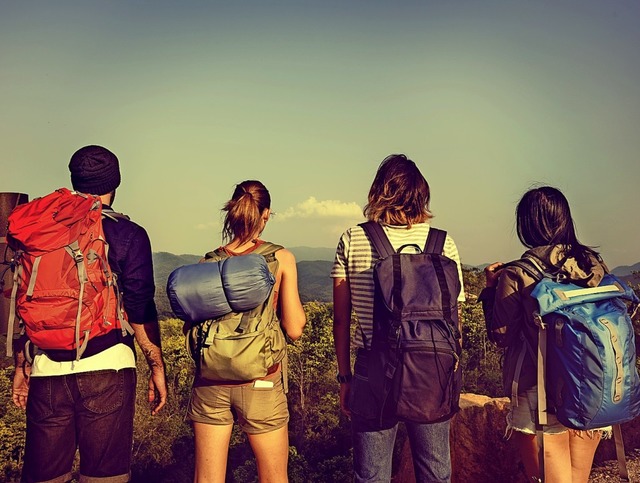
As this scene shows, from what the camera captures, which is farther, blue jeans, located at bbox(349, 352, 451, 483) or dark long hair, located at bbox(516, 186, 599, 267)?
dark long hair, located at bbox(516, 186, 599, 267)

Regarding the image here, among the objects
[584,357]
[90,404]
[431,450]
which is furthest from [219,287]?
[584,357]

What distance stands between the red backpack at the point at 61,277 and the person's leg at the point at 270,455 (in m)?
1.04

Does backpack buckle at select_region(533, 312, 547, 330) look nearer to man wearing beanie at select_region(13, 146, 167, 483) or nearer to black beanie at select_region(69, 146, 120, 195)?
man wearing beanie at select_region(13, 146, 167, 483)

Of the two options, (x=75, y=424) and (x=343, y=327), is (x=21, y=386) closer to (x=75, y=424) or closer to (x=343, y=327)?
(x=75, y=424)

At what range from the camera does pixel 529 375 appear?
10.6 feet

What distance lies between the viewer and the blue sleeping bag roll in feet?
10.2

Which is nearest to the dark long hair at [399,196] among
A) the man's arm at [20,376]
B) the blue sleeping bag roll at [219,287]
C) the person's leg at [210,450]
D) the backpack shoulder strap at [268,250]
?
the backpack shoulder strap at [268,250]

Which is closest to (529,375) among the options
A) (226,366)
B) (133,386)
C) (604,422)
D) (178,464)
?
(604,422)

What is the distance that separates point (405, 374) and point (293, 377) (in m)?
17.6

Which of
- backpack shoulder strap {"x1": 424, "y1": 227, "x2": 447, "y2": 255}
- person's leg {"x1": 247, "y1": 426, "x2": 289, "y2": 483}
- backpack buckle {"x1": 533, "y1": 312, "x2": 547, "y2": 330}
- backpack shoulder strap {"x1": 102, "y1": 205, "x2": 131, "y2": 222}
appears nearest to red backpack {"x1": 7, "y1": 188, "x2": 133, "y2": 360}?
backpack shoulder strap {"x1": 102, "y1": 205, "x2": 131, "y2": 222}

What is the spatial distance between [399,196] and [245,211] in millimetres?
893

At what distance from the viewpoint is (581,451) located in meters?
3.33

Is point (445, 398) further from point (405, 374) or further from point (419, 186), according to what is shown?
point (419, 186)

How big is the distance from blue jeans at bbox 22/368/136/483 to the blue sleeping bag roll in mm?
542
